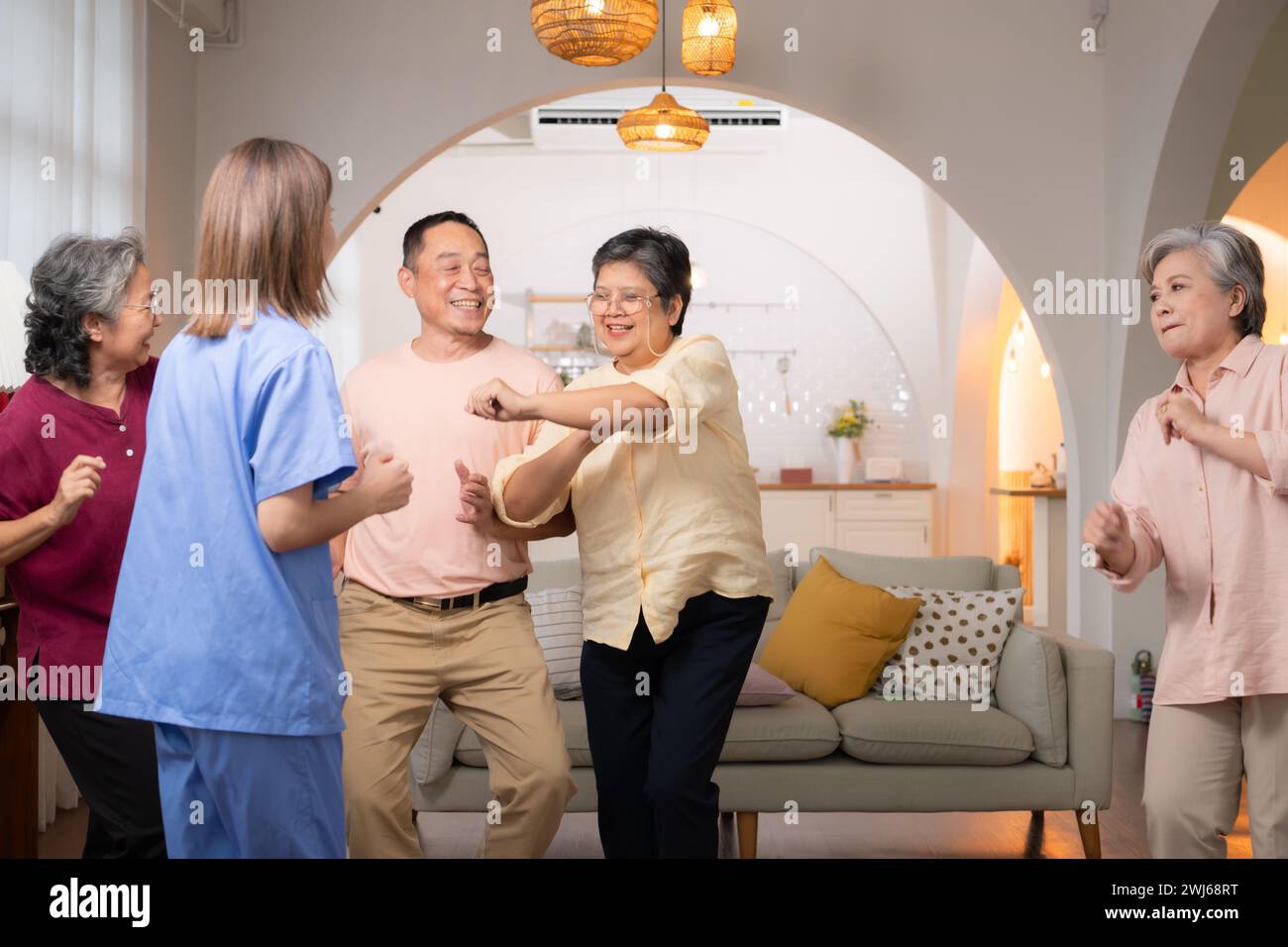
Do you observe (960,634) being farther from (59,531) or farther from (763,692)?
(59,531)

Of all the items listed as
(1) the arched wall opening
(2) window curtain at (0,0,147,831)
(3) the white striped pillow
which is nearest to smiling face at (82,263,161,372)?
(2) window curtain at (0,0,147,831)

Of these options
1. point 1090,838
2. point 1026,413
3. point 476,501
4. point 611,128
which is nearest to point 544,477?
point 476,501

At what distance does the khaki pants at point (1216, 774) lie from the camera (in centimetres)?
234

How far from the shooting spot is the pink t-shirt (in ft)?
8.87

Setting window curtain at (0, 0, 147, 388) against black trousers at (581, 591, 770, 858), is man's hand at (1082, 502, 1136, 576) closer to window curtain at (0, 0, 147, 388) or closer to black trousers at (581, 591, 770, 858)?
black trousers at (581, 591, 770, 858)

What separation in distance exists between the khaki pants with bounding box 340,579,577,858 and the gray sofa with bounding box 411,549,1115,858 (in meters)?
1.09

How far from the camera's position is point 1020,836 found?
425 centimetres

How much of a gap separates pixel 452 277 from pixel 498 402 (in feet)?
1.75

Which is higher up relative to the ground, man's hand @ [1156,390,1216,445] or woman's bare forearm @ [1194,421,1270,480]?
man's hand @ [1156,390,1216,445]

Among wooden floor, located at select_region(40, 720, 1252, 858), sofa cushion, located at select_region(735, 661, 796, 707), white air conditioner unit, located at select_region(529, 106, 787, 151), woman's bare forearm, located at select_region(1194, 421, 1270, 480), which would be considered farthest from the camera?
white air conditioner unit, located at select_region(529, 106, 787, 151)

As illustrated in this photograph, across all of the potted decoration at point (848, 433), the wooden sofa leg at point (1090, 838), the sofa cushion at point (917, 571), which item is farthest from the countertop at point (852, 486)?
the wooden sofa leg at point (1090, 838)

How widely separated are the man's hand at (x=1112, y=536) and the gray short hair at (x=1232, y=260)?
1.50 ft
